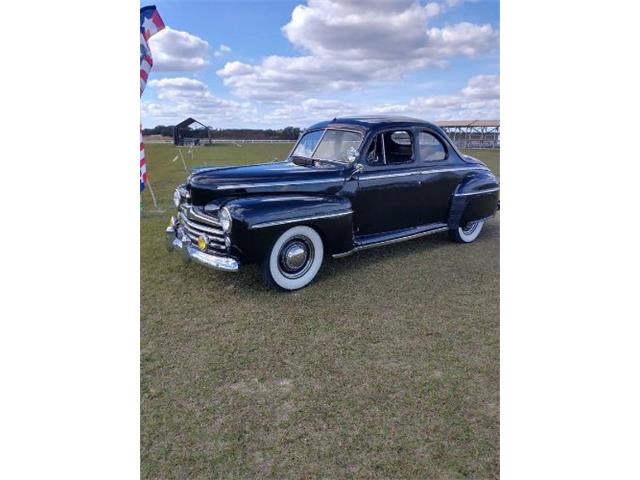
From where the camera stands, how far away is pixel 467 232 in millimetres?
4848

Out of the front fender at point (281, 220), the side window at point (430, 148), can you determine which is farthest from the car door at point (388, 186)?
the front fender at point (281, 220)

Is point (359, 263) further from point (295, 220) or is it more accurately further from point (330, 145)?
point (330, 145)

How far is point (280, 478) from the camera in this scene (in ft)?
5.44

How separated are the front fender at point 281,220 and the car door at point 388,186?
27cm

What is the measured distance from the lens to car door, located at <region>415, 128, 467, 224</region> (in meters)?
4.26

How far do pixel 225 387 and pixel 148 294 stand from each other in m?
1.44

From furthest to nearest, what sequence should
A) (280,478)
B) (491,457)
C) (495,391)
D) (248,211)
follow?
(248,211) → (495,391) → (491,457) → (280,478)

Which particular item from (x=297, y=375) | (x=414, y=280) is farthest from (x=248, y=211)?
(x=414, y=280)

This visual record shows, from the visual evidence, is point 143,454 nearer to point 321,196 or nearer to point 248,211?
point 248,211

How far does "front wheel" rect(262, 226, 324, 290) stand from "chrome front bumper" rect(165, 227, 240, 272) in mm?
277

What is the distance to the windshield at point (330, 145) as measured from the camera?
391 cm

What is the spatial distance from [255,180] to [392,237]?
148 centimetres

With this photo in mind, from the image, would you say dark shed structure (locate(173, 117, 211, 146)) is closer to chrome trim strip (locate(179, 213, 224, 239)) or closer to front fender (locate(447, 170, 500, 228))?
chrome trim strip (locate(179, 213, 224, 239))

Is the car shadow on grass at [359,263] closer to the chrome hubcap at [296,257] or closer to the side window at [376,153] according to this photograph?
the chrome hubcap at [296,257]
